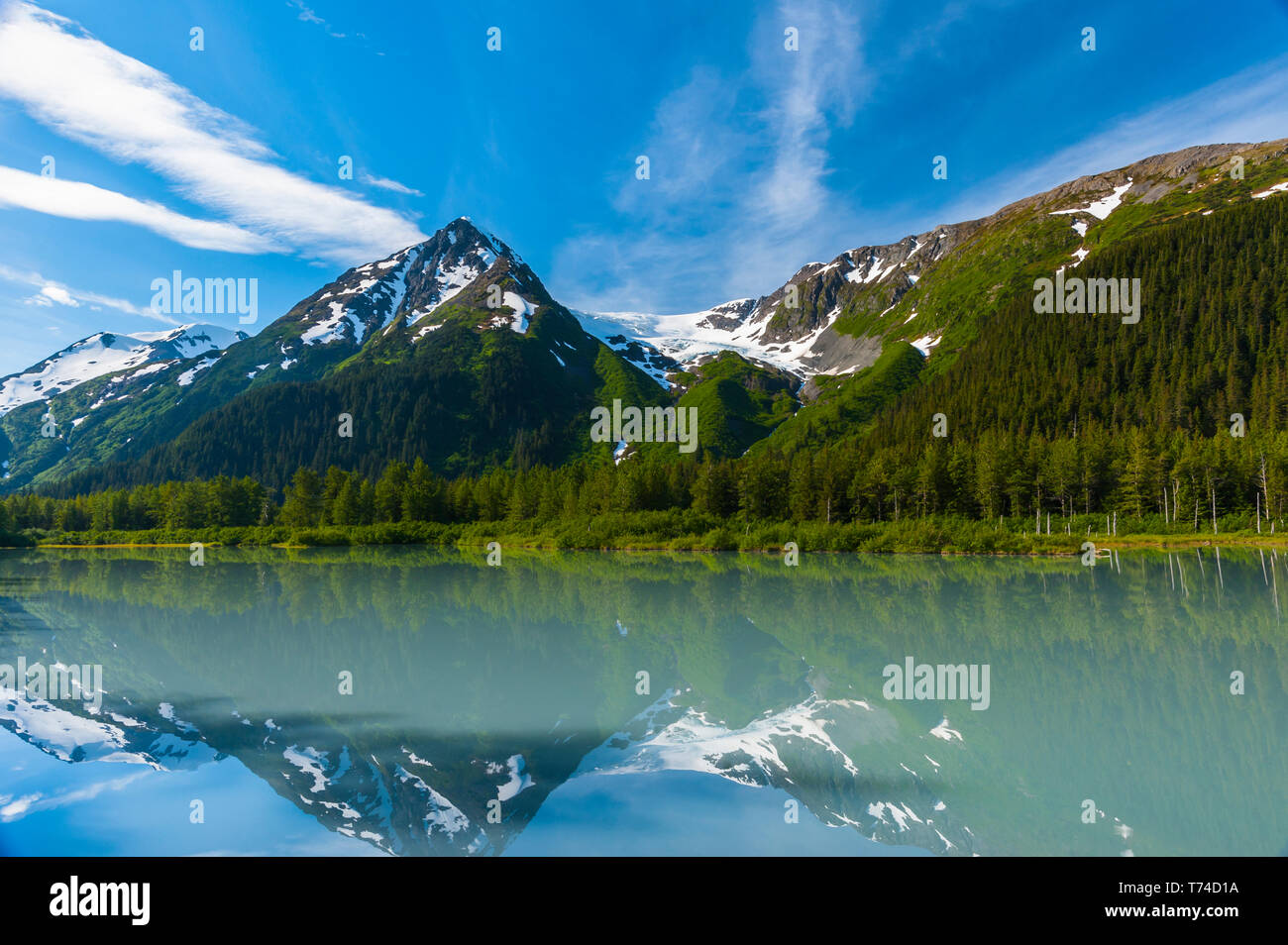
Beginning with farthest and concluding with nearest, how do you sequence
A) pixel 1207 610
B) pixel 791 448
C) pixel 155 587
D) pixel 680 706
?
pixel 791 448 < pixel 155 587 < pixel 1207 610 < pixel 680 706

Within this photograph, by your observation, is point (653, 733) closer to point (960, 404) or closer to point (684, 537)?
point (684, 537)

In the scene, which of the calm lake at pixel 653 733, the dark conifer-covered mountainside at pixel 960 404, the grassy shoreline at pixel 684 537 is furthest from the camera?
the dark conifer-covered mountainside at pixel 960 404

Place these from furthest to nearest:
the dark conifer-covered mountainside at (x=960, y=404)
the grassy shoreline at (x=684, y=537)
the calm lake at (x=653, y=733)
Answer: the dark conifer-covered mountainside at (x=960, y=404) < the grassy shoreline at (x=684, y=537) < the calm lake at (x=653, y=733)

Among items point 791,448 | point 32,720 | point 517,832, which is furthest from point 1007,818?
point 791,448

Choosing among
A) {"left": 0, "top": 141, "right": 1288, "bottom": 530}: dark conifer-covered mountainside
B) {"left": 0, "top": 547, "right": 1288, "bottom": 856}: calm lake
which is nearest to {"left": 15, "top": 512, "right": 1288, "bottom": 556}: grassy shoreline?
{"left": 0, "top": 141, "right": 1288, "bottom": 530}: dark conifer-covered mountainside

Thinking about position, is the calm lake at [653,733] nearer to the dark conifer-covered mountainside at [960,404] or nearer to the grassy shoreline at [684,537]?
the grassy shoreline at [684,537]

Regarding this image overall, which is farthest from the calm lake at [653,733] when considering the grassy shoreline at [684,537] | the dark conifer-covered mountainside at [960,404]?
the dark conifer-covered mountainside at [960,404]

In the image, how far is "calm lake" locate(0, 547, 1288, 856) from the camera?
7.62 m

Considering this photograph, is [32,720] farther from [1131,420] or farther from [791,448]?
[791,448]

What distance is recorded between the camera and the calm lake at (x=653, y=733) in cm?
762

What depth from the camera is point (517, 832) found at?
7645mm

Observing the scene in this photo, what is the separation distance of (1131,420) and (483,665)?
113 metres

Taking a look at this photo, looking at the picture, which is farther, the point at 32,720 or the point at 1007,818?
the point at 32,720

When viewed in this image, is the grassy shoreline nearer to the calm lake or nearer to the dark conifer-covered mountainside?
the dark conifer-covered mountainside
